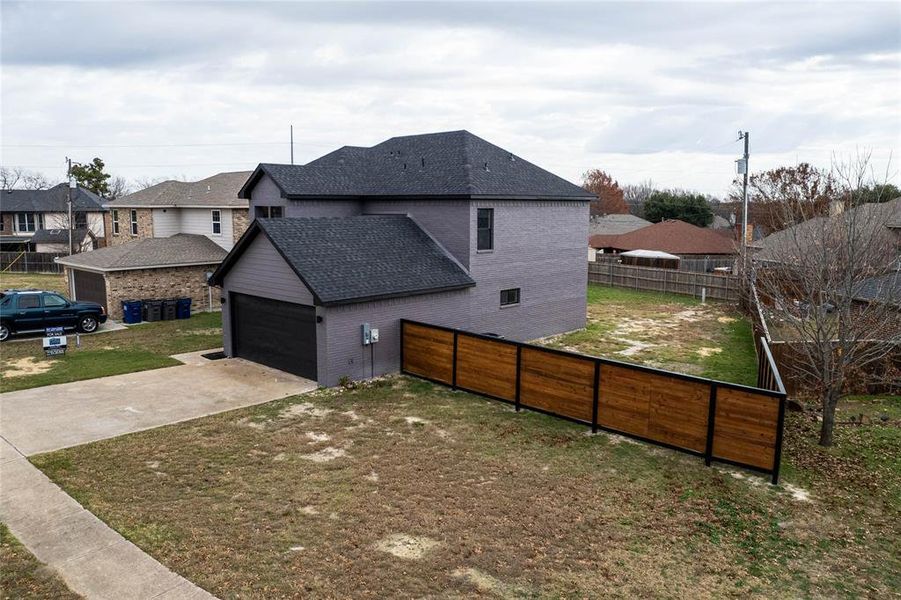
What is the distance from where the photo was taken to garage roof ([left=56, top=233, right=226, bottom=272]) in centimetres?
2803

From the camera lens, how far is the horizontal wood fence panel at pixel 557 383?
14508 mm

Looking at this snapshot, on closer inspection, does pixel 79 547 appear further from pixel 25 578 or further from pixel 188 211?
pixel 188 211

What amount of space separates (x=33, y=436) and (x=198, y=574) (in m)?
7.34

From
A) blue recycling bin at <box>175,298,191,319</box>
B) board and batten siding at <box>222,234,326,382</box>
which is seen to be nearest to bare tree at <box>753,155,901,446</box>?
board and batten siding at <box>222,234,326,382</box>

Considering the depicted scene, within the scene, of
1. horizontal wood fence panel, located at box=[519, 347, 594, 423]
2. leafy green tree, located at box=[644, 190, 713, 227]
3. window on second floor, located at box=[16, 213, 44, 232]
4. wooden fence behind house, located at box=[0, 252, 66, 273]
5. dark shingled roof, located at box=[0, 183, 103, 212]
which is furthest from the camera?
leafy green tree, located at box=[644, 190, 713, 227]

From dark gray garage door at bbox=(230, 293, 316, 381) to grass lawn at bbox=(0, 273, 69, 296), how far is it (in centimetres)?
1831

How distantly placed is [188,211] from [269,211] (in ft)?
34.7

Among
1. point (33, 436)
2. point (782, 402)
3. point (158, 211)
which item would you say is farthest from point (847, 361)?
point (158, 211)

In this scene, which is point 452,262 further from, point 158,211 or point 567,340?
point 158,211

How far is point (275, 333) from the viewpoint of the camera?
19594 millimetres

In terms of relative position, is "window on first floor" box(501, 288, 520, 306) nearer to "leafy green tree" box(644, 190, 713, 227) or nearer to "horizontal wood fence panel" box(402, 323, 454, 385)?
"horizontal wood fence panel" box(402, 323, 454, 385)

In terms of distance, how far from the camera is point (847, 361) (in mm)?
13484

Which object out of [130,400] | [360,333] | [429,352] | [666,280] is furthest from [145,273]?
[666,280]

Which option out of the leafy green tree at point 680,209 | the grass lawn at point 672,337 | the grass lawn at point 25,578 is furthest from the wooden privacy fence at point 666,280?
the grass lawn at point 25,578
